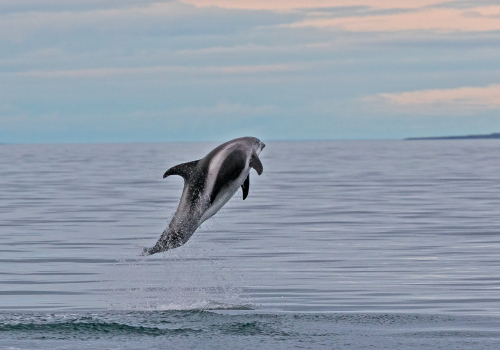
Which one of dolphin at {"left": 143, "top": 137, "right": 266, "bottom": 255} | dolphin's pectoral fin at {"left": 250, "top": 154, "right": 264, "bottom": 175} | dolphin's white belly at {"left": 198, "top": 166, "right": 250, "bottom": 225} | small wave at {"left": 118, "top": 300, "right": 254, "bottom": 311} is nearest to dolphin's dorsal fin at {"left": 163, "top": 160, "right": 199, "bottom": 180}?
dolphin at {"left": 143, "top": 137, "right": 266, "bottom": 255}

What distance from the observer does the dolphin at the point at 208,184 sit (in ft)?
45.8

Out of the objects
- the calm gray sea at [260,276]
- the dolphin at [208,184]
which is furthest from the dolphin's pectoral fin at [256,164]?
the calm gray sea at [260,276]

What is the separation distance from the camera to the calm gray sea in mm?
14398

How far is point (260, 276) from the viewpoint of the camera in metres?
21.4

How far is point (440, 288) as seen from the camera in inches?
765

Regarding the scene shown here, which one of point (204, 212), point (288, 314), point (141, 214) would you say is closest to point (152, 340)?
point (204, 212)

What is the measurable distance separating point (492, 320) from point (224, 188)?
5.22m

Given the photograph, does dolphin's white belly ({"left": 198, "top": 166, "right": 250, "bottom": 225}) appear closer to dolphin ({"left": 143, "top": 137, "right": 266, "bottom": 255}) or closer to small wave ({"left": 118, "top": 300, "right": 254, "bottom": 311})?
dolphin ({"left": 143, "top": 137, "right": 266, "bottom": 255})

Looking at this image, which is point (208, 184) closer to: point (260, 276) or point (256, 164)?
point (256, 164)

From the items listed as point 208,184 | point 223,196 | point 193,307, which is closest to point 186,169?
point 208,184

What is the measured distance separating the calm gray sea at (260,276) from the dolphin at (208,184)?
1.61 meters

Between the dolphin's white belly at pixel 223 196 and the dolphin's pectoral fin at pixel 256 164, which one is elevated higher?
the dolphin's pectoral fin at pixel 256 164

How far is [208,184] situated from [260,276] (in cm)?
761

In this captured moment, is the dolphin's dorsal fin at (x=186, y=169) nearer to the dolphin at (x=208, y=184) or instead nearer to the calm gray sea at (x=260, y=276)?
the dolphin at (x=208, y=184)
